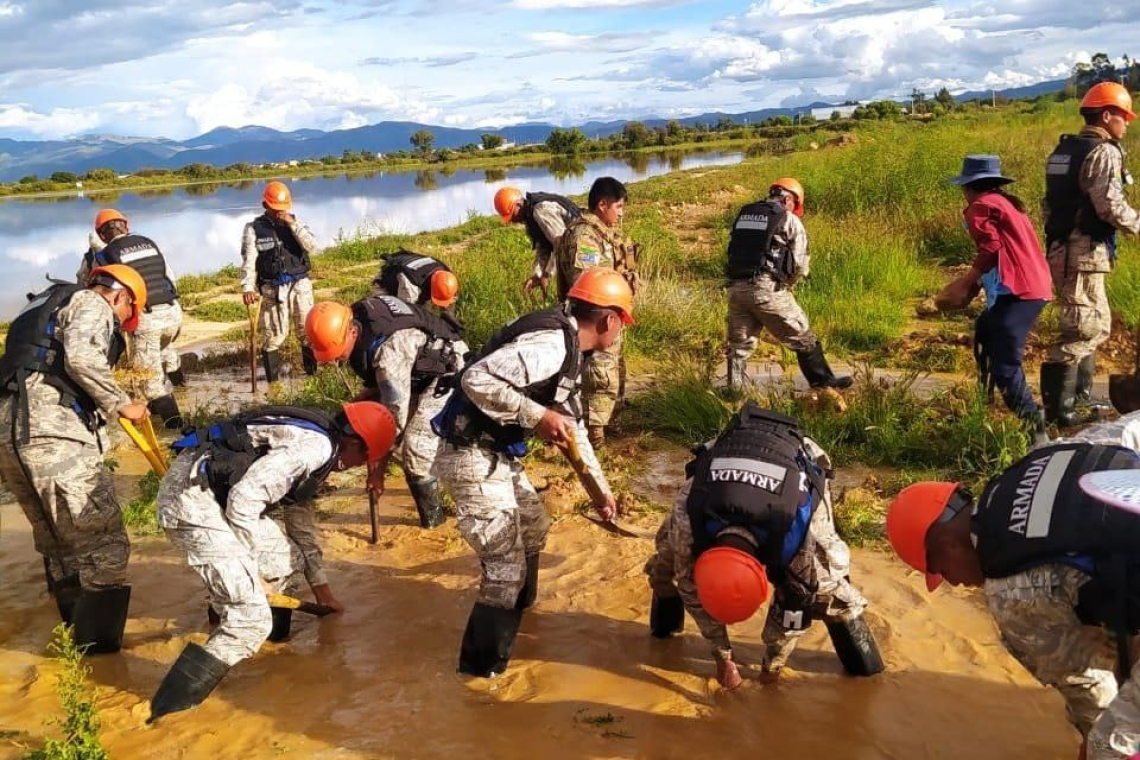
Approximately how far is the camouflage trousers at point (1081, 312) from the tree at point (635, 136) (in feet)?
209

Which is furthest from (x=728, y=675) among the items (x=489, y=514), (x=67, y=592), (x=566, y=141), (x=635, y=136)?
(x=635, y=136)

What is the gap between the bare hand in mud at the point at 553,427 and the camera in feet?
12.3

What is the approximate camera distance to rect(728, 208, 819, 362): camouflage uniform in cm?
699

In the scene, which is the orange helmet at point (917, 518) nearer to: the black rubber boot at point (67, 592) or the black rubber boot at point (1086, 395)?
the black rubber boot at point (67, 592)

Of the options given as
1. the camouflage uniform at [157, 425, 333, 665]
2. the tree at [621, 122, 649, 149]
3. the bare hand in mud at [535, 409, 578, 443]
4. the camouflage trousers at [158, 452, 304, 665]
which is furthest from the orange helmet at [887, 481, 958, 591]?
the tree at [621, 122, 649, 149]

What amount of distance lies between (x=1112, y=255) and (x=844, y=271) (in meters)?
4.09

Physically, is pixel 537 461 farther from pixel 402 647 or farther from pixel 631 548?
pixel 402 647

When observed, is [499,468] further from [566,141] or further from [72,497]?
[566,141]

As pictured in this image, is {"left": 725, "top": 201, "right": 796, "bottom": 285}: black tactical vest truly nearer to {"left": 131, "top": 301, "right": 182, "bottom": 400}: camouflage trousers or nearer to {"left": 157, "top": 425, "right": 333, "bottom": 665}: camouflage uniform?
{"left": 157, "top": 425, "right": 333, "bottom": 665}: camouflage uniform

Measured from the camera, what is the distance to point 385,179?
5303 centimetres

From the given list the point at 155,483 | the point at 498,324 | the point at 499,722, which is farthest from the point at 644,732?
the point at 498,324

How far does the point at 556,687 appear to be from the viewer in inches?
154

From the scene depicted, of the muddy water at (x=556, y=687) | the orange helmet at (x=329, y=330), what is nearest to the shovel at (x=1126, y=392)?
the muddy water at (x=556, y=687)

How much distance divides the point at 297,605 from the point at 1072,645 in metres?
3.36
